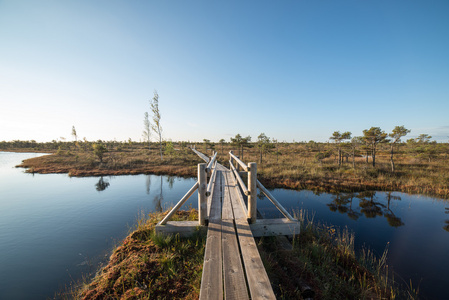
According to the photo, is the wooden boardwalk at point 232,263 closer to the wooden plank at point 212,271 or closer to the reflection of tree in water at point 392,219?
the wooden plank at point 212,271

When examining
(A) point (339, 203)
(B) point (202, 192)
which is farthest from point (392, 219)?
(B) point (202, 192)

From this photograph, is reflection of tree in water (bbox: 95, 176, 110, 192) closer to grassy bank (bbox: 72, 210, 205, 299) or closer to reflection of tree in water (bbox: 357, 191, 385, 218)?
grassy bank (bbox: 72, 210, 205, 299)

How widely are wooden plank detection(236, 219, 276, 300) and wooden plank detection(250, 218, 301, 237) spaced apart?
57 centimetres

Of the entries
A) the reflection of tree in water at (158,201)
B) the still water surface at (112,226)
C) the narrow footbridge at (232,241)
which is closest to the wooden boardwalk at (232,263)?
the narrow footbridge at (232,241)

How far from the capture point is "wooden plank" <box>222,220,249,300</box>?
7.16ft

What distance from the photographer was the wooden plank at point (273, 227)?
423cm

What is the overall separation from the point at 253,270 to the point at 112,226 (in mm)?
→ 7202

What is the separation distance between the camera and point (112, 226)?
695 centimetres

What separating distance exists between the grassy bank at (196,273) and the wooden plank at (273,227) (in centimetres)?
31

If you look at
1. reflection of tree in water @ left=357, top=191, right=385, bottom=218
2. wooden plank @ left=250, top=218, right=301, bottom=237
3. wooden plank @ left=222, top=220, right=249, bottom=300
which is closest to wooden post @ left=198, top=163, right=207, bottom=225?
wooden plank @ left=222, top=220, right=249, bottom=300

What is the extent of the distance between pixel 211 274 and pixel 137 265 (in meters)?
2.21

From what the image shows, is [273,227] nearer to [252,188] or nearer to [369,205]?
[252,188]

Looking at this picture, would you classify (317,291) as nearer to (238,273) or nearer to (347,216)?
(238,273)

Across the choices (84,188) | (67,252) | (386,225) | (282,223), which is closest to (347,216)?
(386,225)
